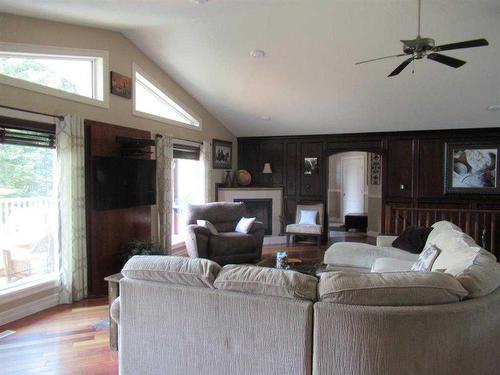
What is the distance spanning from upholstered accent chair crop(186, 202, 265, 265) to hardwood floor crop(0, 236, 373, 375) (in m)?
1.42

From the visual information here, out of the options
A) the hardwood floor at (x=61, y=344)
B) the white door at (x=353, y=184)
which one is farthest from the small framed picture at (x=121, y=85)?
the white door at (x=353, y=184)

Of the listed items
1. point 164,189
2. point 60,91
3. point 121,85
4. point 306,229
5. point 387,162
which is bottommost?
point 306,229

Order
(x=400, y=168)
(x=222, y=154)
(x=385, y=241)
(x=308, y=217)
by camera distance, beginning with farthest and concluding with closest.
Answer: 1. (x=222, y=154)
2. (x=308, y=217)
3. (x=400, y=168)
4. (x=385, y=241)

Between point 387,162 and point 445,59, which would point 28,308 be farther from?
point 387,162

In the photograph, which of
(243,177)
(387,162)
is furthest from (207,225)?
(387,162)

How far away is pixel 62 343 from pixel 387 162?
6.36 metres

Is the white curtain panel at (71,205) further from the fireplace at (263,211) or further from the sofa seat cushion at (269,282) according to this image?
the fireplace at (263,211)

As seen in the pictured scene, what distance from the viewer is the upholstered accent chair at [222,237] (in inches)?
196

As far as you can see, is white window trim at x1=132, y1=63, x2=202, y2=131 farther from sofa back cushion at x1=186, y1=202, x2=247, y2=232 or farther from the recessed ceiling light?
the recessed ceiling light

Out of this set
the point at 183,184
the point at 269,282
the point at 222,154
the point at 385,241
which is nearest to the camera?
the point at 269,282

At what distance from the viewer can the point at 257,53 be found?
4.93 meters

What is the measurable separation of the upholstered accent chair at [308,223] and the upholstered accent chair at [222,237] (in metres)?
1.56

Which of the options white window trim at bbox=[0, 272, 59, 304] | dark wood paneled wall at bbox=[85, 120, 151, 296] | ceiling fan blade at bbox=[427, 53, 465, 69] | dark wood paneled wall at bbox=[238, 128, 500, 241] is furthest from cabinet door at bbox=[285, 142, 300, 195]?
white window trim at bbox=[0, 272, 59, 304]

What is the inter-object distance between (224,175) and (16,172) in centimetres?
454
